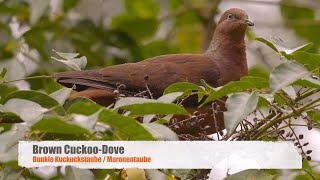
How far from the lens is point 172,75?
121 inches

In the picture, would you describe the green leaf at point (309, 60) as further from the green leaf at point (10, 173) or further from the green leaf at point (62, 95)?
the green leaf at point (10, 173)

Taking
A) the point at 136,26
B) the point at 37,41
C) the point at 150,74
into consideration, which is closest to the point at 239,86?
the point at 150,74

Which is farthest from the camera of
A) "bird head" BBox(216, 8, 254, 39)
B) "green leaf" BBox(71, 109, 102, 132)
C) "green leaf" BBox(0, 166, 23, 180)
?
"bird head" BBox(216, 8, 254, 39)

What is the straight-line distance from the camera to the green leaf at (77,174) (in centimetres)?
170

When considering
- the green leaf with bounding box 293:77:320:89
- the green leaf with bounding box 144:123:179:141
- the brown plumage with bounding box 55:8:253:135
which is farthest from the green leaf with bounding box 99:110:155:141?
the brown plumage with bounding box 55:8:253:135

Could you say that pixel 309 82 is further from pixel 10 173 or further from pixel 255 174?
pixel 10 173

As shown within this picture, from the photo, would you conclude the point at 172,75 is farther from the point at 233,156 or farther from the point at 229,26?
the point at 233,156

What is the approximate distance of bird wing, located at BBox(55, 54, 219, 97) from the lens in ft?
9.46

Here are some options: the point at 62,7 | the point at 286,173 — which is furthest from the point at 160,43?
the point at 286,173

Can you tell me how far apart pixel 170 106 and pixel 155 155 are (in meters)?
0.11

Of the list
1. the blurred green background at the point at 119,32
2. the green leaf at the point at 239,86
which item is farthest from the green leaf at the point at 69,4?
the green leaf at the point at 239,86

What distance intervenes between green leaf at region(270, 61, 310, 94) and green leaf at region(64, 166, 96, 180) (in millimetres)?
433

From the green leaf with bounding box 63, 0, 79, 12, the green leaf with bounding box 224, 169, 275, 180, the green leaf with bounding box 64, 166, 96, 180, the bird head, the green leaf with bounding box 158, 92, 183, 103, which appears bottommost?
the green leaf with bounding box 224, 169, 275, 180

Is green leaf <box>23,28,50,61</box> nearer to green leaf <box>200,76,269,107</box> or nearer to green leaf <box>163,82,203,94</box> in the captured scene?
green leaf <box>163,82,203,94</box>
